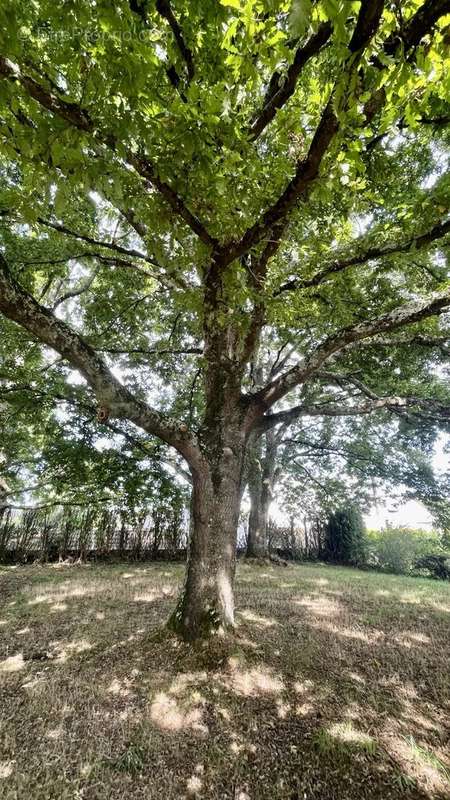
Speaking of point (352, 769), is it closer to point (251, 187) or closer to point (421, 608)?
point (251, 187)

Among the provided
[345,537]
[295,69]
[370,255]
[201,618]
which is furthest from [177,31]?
[345,537]

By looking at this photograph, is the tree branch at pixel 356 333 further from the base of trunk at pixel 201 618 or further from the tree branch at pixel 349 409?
the base of trunk at pixel 201 618

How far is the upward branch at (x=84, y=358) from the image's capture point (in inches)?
156

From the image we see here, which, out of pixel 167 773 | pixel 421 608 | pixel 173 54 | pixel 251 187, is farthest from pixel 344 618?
pixel 173 54

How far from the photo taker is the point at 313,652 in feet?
14.9

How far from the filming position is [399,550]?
1600 centimetres

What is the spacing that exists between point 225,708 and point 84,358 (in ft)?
13.2

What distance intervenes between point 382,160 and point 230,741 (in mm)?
6753

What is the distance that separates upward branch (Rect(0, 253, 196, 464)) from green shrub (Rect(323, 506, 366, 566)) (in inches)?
541

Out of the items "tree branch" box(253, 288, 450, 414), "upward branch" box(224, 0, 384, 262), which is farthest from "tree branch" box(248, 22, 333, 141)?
"tree branch" box(253, 288, 450, 414)

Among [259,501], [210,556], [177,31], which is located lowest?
[210,556]

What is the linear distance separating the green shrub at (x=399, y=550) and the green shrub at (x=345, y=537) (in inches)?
22.9

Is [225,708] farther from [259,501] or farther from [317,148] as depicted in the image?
[259,501]

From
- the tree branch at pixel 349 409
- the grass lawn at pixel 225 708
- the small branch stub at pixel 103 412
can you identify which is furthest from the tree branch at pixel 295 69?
the grass lawn at pixel 225 708
